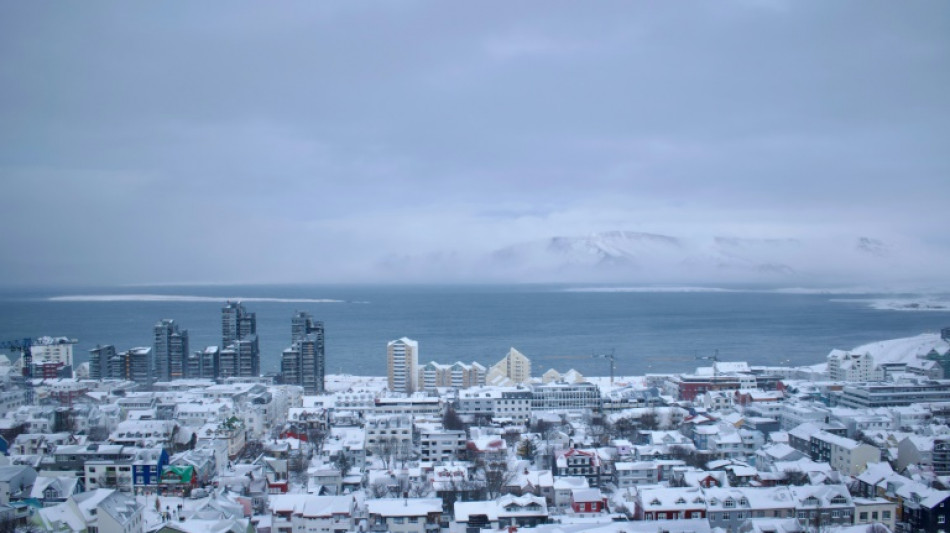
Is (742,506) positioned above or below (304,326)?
below

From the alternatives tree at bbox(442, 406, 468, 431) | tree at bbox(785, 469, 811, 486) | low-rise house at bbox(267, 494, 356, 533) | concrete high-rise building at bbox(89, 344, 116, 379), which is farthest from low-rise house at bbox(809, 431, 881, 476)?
concrete high-rise building at bbox(89, 344, 116, 379)

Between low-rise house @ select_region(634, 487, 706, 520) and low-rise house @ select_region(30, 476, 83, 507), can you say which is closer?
low-rise house @ select_region(634, 487, 706, 520)

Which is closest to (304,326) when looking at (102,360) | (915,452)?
(102,360)

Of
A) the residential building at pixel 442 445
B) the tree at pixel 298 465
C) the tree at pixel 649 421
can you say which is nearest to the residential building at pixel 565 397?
the tree at pixel 649 421

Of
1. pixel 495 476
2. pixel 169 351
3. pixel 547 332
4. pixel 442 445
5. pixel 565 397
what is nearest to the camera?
pixel 495 476

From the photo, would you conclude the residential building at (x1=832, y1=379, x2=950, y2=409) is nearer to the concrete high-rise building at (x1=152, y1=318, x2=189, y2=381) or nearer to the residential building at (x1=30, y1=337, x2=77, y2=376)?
the concrete high-rise building at (x1=152, y1=318, x2=189, y2=381)

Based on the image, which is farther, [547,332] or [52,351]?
[547,332]

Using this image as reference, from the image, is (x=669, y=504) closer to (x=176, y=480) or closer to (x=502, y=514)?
(x=502, y=514)
